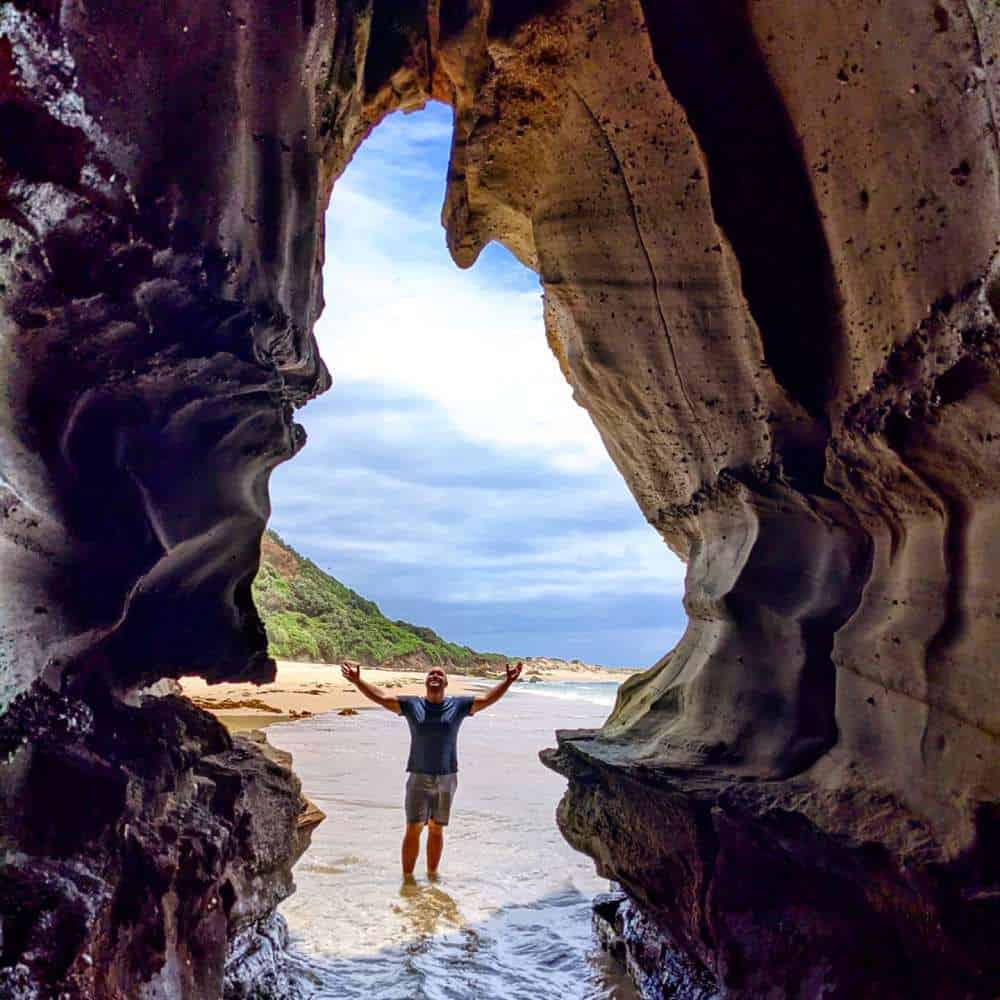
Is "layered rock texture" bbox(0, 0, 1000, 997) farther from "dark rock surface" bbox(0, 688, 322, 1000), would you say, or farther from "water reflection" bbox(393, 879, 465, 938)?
"water reflection" bbox(393, 879, 465, 938)

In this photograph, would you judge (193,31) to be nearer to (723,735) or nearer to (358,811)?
(723,735)

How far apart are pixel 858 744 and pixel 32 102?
123 inches

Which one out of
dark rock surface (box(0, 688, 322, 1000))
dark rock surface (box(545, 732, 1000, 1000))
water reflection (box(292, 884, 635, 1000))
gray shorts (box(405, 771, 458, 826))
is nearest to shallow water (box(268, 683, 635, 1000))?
water reflection (box(292, 884, 635, 1000))

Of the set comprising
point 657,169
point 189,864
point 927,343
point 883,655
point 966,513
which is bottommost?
→ point 189,864

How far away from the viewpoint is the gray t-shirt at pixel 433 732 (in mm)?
5016

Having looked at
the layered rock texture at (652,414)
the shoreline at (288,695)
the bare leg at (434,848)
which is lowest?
the shoreline at (288,695)

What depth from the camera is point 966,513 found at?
231 cm

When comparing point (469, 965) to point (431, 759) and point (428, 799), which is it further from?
point (431, 759)

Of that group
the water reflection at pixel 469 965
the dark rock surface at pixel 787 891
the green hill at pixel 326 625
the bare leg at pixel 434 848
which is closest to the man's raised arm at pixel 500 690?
the bare leg at pixel 434 848

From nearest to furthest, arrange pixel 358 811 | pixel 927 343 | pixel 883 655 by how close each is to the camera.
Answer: pixel 927 343 → pixel 883 655 → pixel 358 811

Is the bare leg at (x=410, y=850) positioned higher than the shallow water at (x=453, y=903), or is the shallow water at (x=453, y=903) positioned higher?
the bare leg at (x=410, y=850)

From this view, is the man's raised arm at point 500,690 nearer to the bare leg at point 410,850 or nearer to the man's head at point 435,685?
the man's head at point 435,685

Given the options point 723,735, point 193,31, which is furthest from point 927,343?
point 193,31

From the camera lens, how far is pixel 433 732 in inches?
200
